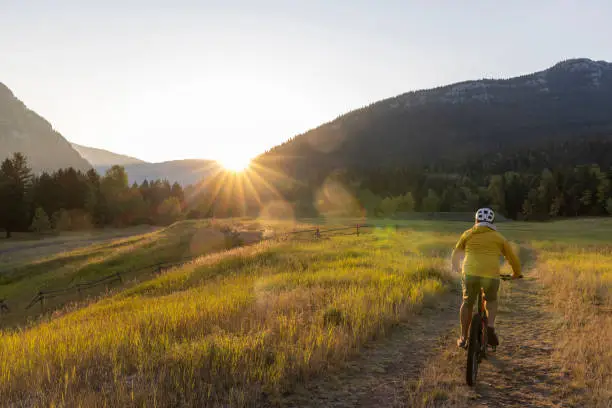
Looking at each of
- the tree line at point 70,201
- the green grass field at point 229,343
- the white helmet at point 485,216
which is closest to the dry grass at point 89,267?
the green grass field at point 229,343

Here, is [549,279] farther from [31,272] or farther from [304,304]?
[31,272]

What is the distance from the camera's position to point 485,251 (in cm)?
661

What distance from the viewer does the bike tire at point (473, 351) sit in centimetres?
601

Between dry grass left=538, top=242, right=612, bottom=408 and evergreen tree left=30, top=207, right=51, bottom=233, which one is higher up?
dry grass left=538, top=242, right=612, bottom=408

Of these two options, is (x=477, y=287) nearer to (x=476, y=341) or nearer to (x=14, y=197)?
(x=476, y=341)

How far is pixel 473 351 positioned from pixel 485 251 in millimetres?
1737

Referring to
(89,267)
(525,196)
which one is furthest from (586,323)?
(525,196)

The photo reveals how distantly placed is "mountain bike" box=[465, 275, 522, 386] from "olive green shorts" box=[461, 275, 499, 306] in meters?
0.14

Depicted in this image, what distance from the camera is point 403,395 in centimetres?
560

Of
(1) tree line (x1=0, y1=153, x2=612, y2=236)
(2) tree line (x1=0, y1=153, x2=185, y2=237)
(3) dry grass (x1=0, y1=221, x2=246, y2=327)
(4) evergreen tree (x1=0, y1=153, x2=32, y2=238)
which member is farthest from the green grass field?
(1) tree line (x1=0, y1=153, x2=612, y2=236)

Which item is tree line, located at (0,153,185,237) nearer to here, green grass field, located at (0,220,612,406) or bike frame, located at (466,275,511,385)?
green grass field, located at (0,220,612,406)

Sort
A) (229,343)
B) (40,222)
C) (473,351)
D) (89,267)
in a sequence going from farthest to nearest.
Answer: (40,222), (89,267), (229,343), (473,351)

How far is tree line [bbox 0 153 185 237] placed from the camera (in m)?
74.9

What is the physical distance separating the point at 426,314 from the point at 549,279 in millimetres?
8178
